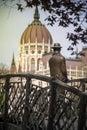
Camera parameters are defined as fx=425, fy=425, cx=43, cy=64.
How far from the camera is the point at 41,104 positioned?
2.89 m

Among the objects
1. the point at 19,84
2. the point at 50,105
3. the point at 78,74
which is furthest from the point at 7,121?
the point at 78,74

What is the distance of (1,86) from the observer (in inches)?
150

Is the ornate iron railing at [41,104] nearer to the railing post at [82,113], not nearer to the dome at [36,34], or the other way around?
the railing post at [82,113]

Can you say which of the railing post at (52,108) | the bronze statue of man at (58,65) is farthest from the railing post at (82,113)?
the bronze statue of man at (58,65)

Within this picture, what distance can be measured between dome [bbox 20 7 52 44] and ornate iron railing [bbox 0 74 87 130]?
42.6m

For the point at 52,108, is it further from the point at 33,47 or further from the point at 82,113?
the point at 33,47

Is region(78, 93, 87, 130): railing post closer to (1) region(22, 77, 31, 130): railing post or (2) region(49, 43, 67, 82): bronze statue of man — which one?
(1) region(22, 77, 31, 130): railing post

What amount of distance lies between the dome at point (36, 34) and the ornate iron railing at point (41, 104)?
42.6m

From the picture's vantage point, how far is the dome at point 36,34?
47.9 m

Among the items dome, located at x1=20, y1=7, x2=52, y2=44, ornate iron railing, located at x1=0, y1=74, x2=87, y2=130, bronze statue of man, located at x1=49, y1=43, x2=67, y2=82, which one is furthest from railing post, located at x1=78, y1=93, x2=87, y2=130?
dome, located at x1=20, y1=7, x2=52, y2=44

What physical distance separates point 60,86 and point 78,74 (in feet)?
115

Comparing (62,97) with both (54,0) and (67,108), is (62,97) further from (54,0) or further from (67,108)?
(54,0)

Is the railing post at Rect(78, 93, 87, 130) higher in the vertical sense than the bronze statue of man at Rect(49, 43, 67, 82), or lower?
lower

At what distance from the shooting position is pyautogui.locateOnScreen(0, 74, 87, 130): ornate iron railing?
2344 millimetres
